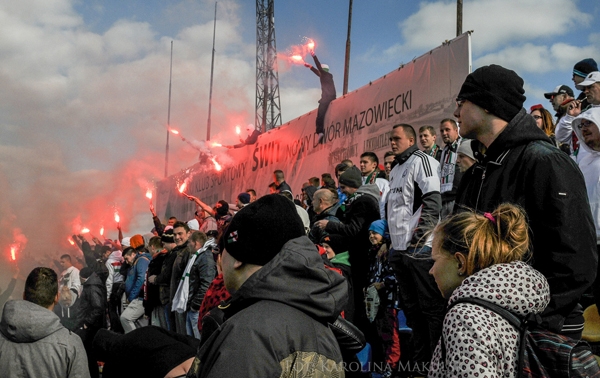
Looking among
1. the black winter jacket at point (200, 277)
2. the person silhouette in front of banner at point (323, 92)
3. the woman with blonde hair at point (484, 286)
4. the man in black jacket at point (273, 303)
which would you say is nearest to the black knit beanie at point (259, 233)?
the man in black jacket at point (273, 303)

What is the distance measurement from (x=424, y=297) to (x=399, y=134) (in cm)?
184

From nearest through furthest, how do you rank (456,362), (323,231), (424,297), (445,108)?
(456,362)
(424,297)
(323,231)
(445,108)

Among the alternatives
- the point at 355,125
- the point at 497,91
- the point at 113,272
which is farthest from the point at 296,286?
the point at 113,272

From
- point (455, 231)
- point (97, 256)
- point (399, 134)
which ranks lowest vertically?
point (97, 256)

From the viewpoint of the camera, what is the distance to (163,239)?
33.9 ft

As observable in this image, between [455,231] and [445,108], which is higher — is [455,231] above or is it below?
below

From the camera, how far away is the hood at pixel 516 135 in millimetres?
2875

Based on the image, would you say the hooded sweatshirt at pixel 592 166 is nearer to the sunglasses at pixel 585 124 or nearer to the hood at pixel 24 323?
the sunglasses at pixel 585 124

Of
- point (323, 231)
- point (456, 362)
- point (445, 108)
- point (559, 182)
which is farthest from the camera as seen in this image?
point (445, 108)

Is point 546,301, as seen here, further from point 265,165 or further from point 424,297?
point 265,165

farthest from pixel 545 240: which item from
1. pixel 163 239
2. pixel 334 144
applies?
pixel 334 144

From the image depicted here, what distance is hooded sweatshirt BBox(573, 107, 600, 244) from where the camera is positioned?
4.25 metres

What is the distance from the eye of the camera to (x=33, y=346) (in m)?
4.55

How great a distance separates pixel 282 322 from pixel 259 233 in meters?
0.39
